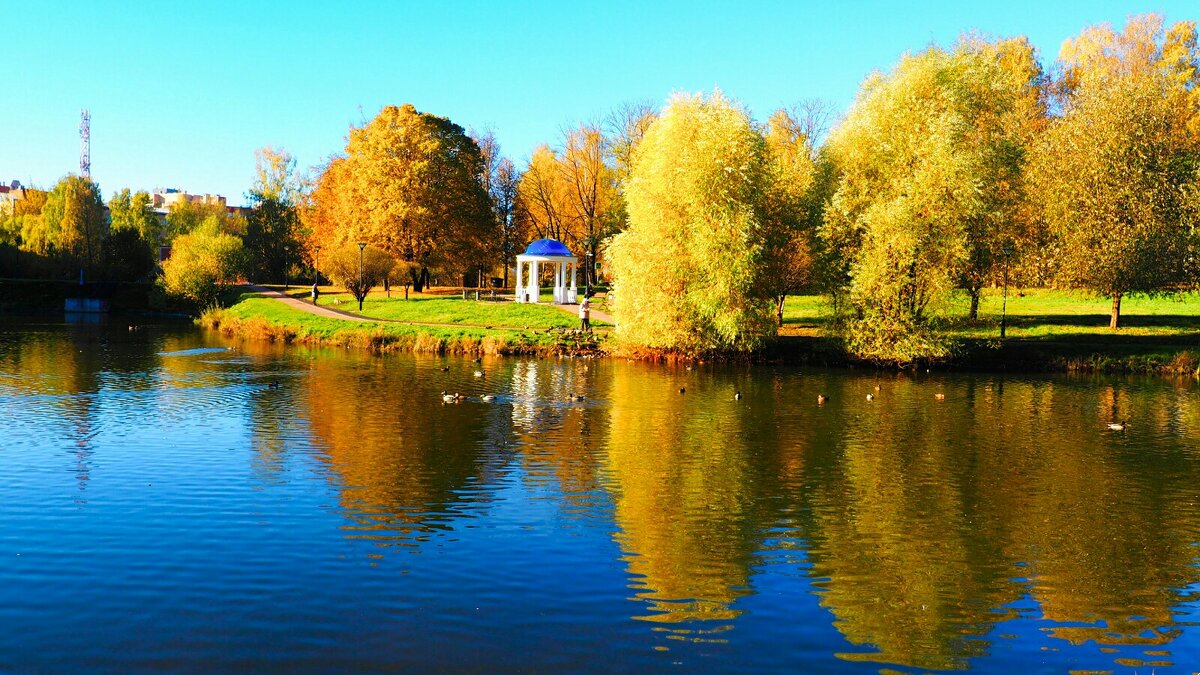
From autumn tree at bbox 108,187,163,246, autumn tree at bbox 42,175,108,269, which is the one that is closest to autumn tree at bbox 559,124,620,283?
autumn tree at bbox 42,175,108,269

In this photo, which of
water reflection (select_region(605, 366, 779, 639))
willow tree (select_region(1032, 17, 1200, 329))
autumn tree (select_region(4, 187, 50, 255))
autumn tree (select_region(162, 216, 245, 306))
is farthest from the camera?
autumn tree (select_region(4, 187, 50, 255))

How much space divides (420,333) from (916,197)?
2809 centimetres

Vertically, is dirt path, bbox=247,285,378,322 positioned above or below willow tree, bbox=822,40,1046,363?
below

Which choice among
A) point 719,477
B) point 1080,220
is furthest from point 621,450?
point 1080,220

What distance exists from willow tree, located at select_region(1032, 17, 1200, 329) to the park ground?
10.1 ft

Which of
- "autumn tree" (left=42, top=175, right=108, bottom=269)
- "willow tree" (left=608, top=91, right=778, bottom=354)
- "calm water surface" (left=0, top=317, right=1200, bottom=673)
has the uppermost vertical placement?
"autumn tree" (left=42, top=175, right=108, bottom=269)

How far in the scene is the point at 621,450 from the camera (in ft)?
79.0

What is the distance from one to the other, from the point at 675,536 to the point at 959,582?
467 cm

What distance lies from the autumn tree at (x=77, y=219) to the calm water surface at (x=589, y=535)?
72.7 metres

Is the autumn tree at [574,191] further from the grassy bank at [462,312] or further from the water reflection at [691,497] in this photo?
the water reflection at [691,497]

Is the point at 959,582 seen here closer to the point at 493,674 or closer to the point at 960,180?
the point at 493,674

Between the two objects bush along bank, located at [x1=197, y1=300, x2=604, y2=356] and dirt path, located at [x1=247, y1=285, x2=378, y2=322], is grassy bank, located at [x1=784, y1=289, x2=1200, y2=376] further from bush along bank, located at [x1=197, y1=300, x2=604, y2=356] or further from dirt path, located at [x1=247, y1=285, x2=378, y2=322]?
dirt path, located at [x1=247, y1=285, x2=378, y2=322]

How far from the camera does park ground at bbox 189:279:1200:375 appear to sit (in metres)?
46.3

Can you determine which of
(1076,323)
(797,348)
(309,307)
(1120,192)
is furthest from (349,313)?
(1120,192)
